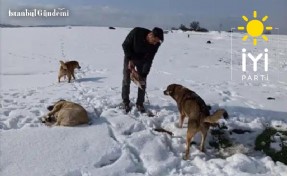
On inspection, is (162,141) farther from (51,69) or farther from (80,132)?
(51,69)

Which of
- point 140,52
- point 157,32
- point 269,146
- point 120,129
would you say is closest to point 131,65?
point 140,52

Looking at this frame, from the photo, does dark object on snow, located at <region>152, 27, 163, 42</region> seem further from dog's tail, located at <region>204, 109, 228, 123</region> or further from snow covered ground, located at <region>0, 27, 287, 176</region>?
dog's tail, located at <region>204, 109, 228, 123</region>

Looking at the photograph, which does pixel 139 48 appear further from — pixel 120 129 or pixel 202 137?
pixel 202 137

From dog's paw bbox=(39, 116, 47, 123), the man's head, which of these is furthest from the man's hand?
dog's paw bbox=(39, 116, 47, 123)

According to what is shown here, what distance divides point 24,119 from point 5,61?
1087cm

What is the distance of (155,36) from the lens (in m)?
7.22

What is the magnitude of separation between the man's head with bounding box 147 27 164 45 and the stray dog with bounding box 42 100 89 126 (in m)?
→ 2.02

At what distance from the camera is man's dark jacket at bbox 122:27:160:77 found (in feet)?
24.8

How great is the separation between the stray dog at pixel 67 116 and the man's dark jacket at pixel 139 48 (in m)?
1.67

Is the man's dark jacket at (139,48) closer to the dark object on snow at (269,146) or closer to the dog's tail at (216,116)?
the dog's tail at (216,116)

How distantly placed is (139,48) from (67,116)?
2149 mm

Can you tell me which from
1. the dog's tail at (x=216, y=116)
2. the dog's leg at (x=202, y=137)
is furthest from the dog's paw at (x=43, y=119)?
the dog's tail at (x=216, y=116)

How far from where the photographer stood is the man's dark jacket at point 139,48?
7.56 metres

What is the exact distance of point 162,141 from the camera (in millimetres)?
6387
